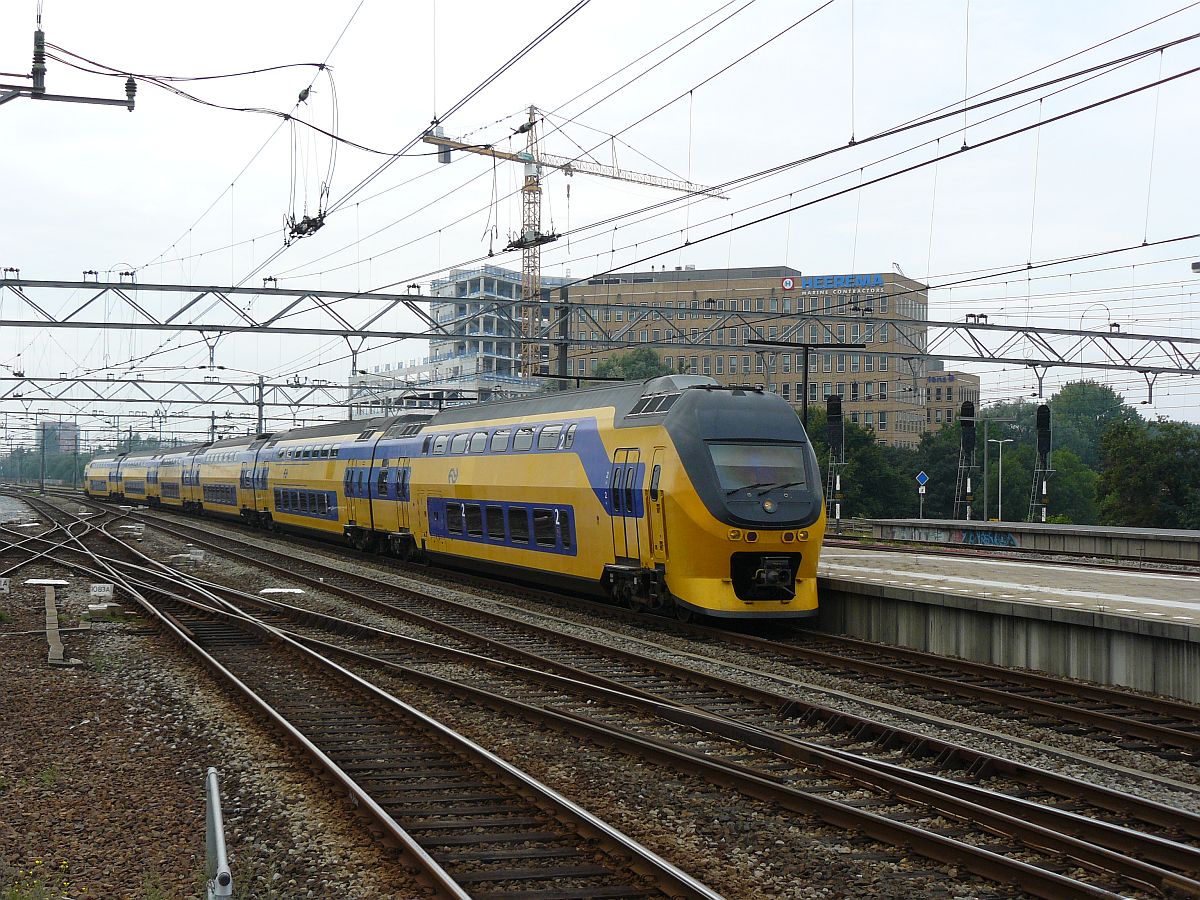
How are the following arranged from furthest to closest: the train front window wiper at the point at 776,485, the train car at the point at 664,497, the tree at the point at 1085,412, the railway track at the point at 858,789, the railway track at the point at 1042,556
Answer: the tree at the point at 1085,412 < the railway track at the point at 1042,556 < the train front window wiper at the point at 776,485 < the train car at the point at 664,497 < the railway track at the point at 858,789

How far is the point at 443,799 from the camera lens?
8.66 meters

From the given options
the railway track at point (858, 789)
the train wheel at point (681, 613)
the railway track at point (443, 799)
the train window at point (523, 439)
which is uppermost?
the train window at point (523, 439)

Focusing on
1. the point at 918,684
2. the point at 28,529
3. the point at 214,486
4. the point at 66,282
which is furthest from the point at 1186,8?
the point at 214,486

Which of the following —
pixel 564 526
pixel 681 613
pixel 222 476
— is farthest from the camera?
pixel 222 476

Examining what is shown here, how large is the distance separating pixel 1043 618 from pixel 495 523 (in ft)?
39.5

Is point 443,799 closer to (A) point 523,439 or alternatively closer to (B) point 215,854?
(B) point 215,854

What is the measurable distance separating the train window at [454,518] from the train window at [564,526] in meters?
5.34

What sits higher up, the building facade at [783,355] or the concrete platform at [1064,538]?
the building facade at [783,355]

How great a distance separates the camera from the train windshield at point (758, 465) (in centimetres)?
1692

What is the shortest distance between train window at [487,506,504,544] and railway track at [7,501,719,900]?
26.9 feet

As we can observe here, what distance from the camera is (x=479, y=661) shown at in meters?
14.5

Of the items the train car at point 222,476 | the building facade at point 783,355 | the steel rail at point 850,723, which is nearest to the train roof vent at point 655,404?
the steel rail at point 850,723

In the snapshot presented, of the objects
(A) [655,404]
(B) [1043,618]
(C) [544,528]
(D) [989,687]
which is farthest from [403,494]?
(D) [989,687]

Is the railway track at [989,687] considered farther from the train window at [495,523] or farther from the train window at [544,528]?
the train window at [495,523]
